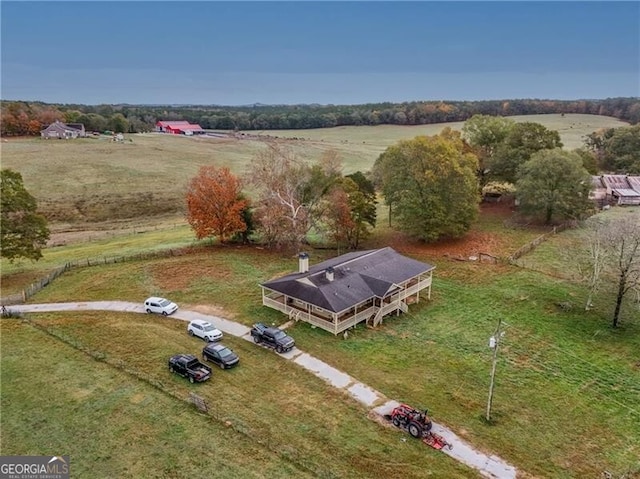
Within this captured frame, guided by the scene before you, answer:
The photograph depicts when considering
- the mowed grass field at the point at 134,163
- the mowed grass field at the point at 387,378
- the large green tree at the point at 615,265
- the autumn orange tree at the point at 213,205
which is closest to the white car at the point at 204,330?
the mowed grass field at the point at 387,378

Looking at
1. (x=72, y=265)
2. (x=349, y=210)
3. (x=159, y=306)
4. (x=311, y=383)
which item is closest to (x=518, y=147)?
(x=349, y=210)

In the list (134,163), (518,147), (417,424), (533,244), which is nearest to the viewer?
(417,424)

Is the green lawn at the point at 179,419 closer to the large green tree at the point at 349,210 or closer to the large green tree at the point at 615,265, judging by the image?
the large green tree at the point at 349,210

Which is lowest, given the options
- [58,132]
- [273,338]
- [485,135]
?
[273,338]

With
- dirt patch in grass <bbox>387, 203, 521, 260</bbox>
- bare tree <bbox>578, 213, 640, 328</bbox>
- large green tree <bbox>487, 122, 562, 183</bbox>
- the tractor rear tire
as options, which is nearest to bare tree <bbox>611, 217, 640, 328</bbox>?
bare tree <bbox>578, 213, 640, 328</bbox>

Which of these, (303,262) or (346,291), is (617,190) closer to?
(346,291)

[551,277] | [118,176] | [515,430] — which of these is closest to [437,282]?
[551,277]

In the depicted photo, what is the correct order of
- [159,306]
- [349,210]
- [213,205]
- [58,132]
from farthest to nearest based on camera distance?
[58,132] < [349,210] < [213,205] < [159,306]
